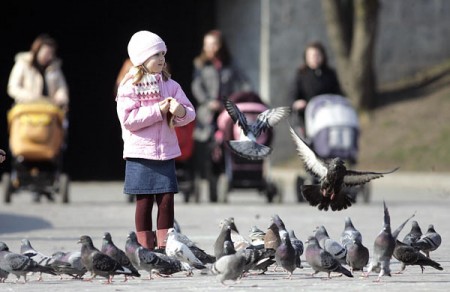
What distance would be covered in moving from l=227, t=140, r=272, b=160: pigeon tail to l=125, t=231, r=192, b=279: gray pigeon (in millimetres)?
2095

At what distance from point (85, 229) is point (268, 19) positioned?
14.6 m

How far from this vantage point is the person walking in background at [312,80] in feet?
62.6

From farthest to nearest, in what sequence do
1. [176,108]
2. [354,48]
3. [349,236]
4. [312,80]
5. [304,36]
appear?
[304,36] → [354,48] → [312,80] → [176,108] → [349,236]

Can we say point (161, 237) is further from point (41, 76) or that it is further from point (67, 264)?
point (41, 76)

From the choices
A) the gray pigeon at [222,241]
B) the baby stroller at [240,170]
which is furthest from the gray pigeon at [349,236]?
the baby stroller at [240,170]

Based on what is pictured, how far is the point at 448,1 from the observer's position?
2947 centimetres

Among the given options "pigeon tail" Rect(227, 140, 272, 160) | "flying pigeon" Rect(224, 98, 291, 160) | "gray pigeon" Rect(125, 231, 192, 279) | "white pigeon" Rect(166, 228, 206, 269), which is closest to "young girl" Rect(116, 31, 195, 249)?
"flying pigeon" Rect(224, 98, 291, 160)

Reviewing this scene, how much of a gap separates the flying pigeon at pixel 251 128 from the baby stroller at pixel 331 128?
6851mm

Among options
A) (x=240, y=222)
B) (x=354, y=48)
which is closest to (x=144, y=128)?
(x=240, y=222)

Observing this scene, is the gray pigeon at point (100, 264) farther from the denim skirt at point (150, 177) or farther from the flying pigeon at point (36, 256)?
the denim skirt at point (150, 177)

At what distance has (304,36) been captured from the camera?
95.8 feet

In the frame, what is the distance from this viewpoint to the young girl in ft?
34.4

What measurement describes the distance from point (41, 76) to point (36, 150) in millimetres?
1123

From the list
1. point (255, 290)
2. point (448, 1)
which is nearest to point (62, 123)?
point (255, 290)
